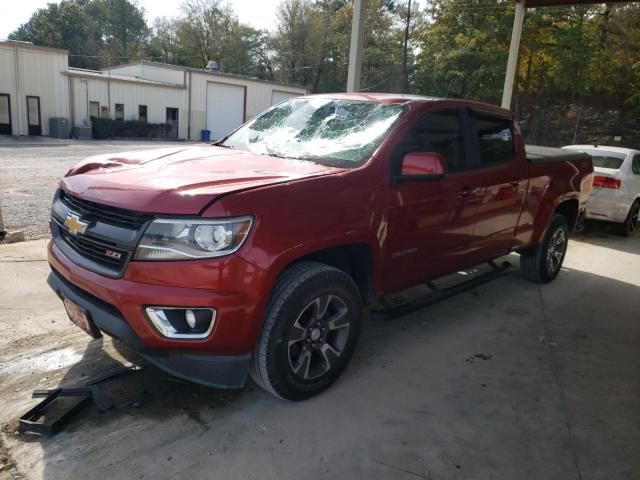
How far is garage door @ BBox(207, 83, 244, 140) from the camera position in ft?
117

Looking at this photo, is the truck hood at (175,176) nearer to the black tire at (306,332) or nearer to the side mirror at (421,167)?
the side mirror at (421,167)

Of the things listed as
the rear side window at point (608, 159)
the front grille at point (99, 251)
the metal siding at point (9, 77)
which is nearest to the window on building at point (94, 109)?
the metal siding at point (9, 77)

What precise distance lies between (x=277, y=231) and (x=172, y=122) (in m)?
33.1

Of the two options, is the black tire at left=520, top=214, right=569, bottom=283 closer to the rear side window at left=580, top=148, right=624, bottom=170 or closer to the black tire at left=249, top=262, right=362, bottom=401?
the black tire at left=249, top=262, right=362, bottom=401

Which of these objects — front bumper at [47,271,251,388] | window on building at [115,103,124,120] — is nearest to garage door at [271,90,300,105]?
window on building at [115,103,124,120]

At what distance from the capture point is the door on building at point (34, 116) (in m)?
26.6

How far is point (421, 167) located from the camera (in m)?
3.47

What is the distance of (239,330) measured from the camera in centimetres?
274

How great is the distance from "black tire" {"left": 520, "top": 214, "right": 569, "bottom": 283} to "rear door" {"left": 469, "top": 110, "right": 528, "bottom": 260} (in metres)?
0.94

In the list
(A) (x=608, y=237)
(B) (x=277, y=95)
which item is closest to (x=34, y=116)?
(B) (x=277, y=95)

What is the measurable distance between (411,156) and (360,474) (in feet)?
6.48

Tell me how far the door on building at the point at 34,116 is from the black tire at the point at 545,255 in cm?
2756

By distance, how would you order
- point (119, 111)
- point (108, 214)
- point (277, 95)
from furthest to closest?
point (277, 95)
point (119, 111)
point (108, 214)

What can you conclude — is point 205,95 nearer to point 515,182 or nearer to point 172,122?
point 172,122
